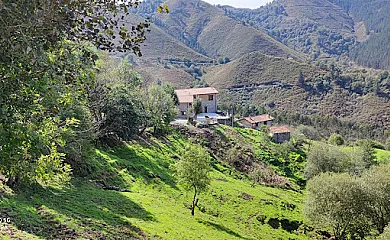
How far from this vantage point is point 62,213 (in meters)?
17.4

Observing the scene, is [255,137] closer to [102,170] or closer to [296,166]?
[296,166]

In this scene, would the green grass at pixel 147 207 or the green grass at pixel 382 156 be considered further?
the green grass at pixel 382 156

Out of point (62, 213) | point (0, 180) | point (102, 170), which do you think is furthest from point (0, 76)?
point (102, 170)

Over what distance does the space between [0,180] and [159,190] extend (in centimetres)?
1828

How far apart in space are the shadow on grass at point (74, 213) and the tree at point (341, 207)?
780 inches

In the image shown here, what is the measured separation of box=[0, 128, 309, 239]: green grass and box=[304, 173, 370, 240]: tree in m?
4.13

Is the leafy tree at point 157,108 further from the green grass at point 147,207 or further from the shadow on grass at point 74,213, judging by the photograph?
the shadow on grass at point 74,213

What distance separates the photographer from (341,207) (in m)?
33.5

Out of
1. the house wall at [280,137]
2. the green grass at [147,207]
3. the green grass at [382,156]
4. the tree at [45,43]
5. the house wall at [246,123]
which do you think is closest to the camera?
the tree at [45,43]

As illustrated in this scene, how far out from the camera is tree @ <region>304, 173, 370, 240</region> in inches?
1320

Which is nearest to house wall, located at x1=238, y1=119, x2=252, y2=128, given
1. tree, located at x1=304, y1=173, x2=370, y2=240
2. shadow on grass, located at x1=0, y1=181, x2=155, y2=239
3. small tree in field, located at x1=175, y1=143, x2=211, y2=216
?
tree, located at x1=304, y1=173, x2=370, y2=240

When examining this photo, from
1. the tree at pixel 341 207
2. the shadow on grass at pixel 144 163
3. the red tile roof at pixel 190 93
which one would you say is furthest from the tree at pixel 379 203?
the red tile roof at pixel 190 93

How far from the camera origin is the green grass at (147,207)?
1603cm

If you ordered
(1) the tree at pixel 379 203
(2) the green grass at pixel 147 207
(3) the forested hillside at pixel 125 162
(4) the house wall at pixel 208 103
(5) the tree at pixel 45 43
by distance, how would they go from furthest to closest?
1. (4) the house wall at pixel 208 103
2. (1) the tree at pixel 379 203
3. (2) the green grass at pixel 147 207
4. (3) the forested hillside at pixel 125 162
5. (5) the tree at pixel 45 43
